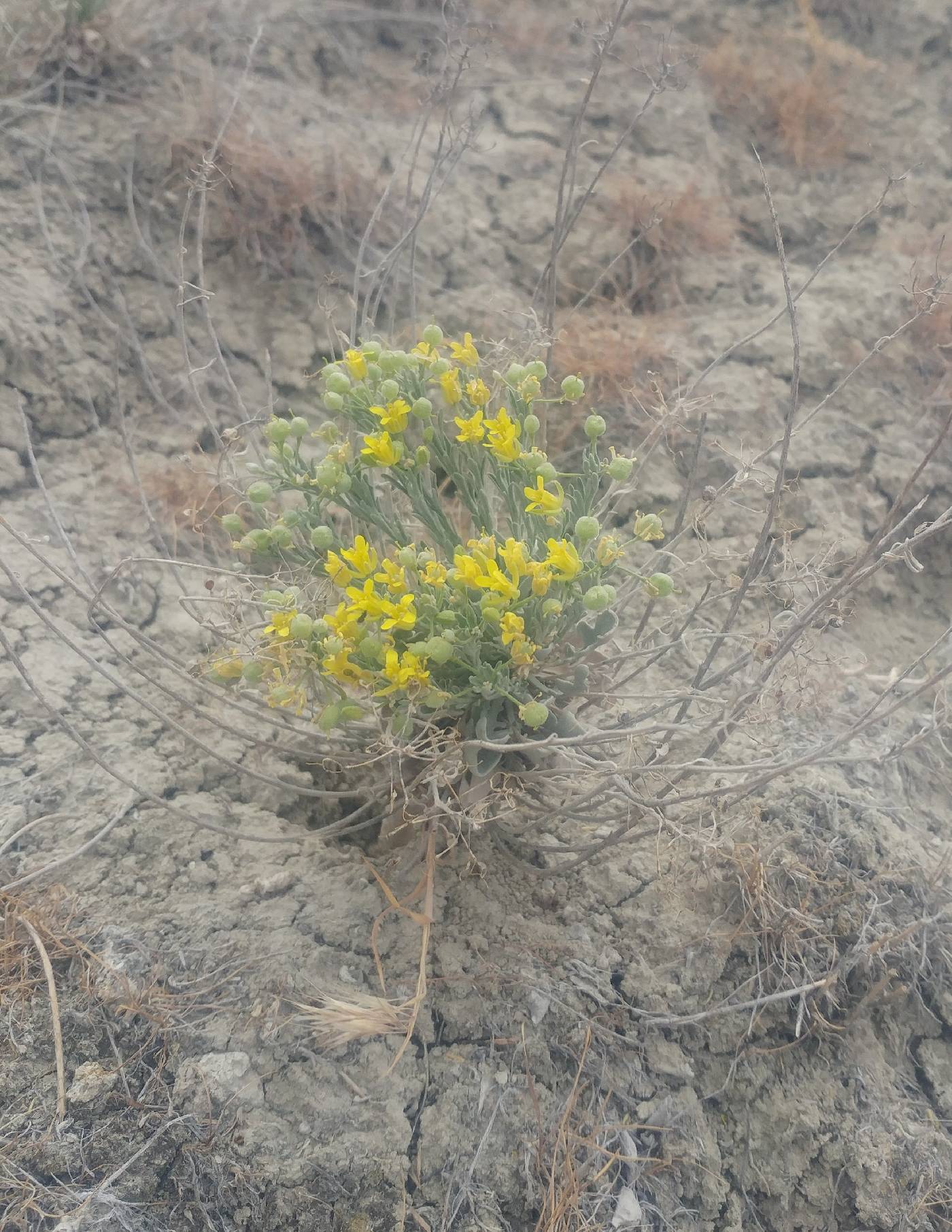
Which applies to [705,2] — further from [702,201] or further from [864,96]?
[702,201]

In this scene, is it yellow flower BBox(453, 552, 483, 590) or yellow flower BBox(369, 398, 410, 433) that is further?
yellow flower BBox(369, 398, 410, 433)

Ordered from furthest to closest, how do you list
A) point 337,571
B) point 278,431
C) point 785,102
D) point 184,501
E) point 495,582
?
point 785,102 → point 184,501 → point 278,431 → point 337,571 → point 495,582

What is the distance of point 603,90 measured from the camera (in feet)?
12.4

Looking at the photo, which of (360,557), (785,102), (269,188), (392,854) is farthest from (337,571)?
(785,102)

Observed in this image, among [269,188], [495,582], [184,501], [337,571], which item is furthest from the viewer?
[269,188]

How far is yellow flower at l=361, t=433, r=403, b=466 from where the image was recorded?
1685 millimetres

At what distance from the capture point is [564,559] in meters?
1.58

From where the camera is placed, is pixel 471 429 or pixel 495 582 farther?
pixel 471 429

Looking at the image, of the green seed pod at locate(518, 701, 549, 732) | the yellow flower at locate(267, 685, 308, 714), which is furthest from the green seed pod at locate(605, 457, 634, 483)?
the yellow flower at locate(267, 685, 308, 714)

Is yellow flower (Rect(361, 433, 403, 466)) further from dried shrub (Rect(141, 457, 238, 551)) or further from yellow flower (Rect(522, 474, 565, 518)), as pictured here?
dried shrub (Rect(141, 457, 238, 551))

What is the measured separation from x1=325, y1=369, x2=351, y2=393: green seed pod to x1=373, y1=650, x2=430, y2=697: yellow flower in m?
0.48

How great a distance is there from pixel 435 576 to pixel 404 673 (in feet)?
0.56

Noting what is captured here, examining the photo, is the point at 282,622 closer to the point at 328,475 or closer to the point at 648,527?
the point at 328,475

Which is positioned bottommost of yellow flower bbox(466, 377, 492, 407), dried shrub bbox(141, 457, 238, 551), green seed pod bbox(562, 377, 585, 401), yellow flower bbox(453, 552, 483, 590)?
dried shrub bbox(141, 457, 238, 551)
